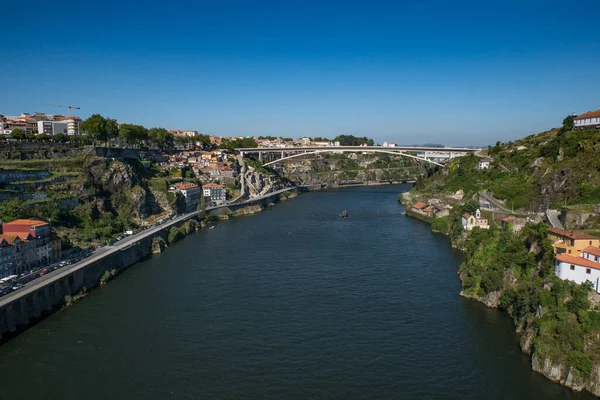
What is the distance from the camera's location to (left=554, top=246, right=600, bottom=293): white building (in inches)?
566

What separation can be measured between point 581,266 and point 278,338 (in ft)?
35.6

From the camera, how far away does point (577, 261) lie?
14953 millimetres

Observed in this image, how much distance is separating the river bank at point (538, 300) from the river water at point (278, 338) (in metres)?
0.50

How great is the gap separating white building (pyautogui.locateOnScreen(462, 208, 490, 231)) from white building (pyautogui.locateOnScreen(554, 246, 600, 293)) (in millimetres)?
13550

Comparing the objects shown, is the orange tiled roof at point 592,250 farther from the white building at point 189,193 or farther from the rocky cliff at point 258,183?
the rocky cliff at point 258,183

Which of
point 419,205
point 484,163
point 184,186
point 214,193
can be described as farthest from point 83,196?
point 484,163

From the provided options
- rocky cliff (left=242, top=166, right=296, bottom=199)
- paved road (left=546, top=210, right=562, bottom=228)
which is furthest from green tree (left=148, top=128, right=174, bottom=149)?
paved road (left=546, top=210, right=562, bottom=228)

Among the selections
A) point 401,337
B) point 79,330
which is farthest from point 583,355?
point 79,330

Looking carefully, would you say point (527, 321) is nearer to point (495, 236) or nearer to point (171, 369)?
point (495, 236)

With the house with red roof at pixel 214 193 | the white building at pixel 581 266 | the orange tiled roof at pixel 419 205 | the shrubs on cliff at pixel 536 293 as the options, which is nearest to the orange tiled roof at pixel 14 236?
the shrubs on cliff at pixel 536 293

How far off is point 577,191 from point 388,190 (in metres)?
46.0

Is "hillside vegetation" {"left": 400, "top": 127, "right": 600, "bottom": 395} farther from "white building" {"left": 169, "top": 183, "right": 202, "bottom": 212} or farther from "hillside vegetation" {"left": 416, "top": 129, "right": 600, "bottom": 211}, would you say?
"white building" {"left": 169, "top": 183, "right": 202, "bottom": 212}

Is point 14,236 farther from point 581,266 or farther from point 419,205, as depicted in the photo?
point 419,205

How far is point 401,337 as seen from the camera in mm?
16703
